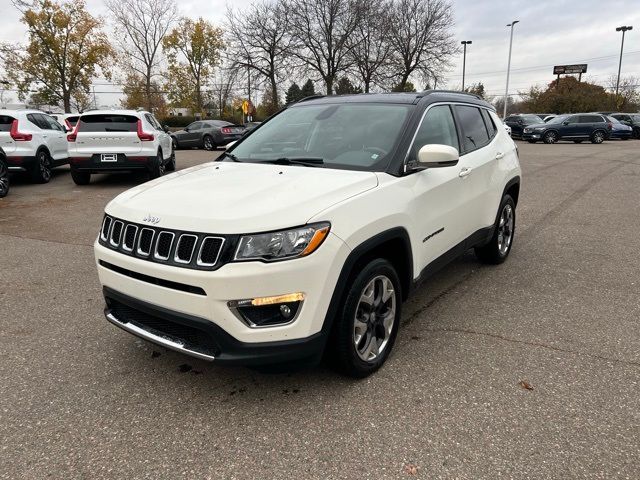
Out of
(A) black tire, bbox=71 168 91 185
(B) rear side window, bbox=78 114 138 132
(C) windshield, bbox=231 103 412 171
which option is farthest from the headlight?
(A) black tire, bbox=71 168 91 185

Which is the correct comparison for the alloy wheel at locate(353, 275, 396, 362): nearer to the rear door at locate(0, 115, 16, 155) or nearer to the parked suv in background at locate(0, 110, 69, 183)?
the parked suv in background at locate(0, 110, 69, 183)

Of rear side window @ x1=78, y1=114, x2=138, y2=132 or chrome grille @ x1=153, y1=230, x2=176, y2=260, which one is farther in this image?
rear side window @ x1=78, y1=114, x2=138, y2=132

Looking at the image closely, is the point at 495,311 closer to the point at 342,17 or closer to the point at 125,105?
the point at 342,17

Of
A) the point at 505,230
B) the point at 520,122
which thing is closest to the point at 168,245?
the point at 505,230

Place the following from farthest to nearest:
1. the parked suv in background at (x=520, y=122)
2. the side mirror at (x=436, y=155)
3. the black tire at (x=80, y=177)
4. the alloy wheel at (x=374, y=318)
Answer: the parked suv in background at (x=520, y=122), the black tire at (x=80, y=177), the side mirror at (x=436, y=155), the alloy wheel at (x=374, y=318)

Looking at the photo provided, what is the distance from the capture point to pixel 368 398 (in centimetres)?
280

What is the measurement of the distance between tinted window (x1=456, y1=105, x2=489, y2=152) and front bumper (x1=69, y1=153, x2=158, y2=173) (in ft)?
25.4

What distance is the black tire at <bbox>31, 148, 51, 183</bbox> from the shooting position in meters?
11.0

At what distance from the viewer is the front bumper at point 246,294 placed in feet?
7.75

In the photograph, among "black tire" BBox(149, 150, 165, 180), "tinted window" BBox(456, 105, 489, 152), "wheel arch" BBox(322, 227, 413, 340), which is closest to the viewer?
"wheel arch" BBox(322, 227, 413, 340)

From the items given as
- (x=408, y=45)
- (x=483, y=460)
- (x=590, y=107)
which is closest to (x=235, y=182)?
(x=483, y=460)

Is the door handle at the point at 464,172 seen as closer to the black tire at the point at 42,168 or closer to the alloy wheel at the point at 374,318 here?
the alloy wheel at the point at 374,318

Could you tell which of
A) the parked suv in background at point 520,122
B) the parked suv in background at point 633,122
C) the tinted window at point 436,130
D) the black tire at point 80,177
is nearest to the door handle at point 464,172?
the tinted window at point 436,130

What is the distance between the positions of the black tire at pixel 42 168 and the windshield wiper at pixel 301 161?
9685 millimetres
